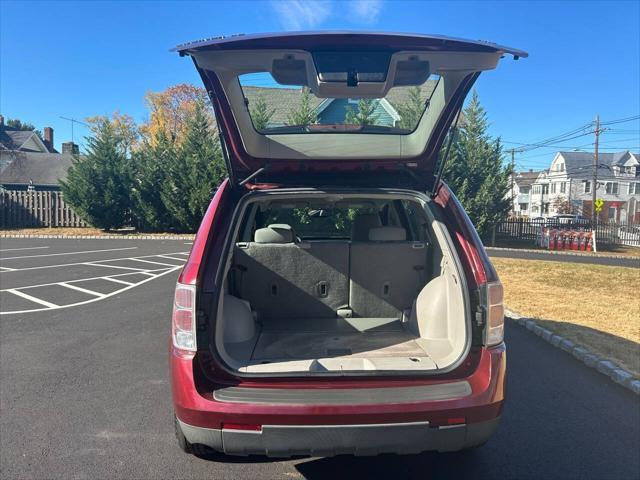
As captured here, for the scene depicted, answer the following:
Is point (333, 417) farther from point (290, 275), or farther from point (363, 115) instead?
point (363, 115)

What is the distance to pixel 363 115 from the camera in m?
3.48

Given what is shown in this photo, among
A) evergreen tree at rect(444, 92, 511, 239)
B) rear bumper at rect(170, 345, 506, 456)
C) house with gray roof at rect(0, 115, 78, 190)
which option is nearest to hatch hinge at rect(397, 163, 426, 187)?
rear bumper at rect(170, 345, 506, 456)

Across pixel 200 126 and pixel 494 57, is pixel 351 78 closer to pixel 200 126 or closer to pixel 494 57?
pixel 494 57

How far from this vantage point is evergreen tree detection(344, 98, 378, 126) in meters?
3.27

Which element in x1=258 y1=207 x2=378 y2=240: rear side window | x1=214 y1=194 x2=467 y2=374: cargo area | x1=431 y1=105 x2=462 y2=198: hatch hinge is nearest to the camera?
x1=431 y1=105 x2=462 y2=198: hatch hinge

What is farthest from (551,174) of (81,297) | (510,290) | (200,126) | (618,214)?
(81,297)

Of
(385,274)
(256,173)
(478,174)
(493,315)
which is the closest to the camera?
(493,315)

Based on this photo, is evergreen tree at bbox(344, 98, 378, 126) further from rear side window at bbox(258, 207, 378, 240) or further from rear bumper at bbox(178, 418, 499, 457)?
rear bumper at bbox(178, 418, 499, 457)

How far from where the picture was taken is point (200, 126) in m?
21.0

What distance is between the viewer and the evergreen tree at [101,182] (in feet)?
70.1

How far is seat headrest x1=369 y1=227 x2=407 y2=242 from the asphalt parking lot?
Answer: 5.23 feet

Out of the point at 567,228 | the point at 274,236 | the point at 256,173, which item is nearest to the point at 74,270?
the point at 274,236

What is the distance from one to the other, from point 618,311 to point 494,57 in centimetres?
653

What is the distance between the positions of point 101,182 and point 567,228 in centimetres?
2407
